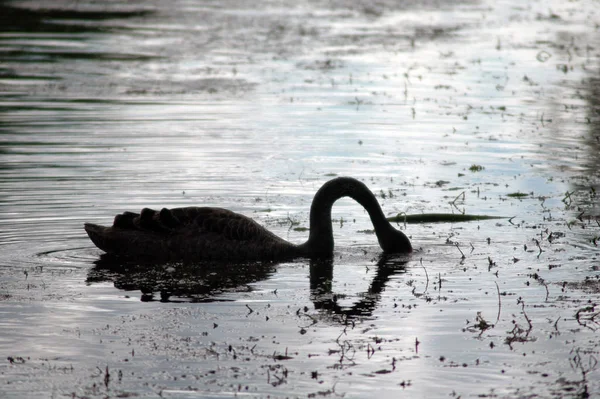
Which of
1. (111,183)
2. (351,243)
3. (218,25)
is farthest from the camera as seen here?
(218,25)

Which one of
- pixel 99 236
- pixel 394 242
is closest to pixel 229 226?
pixel 99 236

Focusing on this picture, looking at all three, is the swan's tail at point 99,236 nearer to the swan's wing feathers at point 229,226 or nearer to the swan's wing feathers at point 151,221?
the swan's wing feathers at point 151,221

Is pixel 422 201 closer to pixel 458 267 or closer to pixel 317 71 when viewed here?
pixel 458 267

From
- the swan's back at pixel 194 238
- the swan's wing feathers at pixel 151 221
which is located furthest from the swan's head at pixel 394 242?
the swan's wing feathers at pixel 151 221

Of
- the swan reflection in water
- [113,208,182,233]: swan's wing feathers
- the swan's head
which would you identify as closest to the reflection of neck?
the swan reflection in water

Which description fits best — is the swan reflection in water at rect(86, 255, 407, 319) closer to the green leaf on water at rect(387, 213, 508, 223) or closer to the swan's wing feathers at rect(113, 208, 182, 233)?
the swan's wing feathers at rect(113, 208, 182, 233)

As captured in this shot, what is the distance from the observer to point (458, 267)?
36.3 ft

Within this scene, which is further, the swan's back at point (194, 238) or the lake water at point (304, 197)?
the swan's back at point (194, 238)

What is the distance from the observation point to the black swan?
1141 centimetres

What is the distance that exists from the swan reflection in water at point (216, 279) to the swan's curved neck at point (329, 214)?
188 millimetres

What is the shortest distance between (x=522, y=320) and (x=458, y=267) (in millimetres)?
1974

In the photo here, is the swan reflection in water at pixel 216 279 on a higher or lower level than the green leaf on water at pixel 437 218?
lower

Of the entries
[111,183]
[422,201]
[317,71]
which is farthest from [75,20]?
[422,201]

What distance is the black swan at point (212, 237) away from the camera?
11406 millimetres
